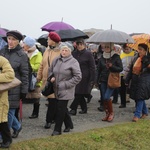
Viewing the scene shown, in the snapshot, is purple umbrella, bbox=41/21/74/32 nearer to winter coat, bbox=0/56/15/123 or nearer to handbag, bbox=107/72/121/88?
handbag, bbox=107/72/121/88

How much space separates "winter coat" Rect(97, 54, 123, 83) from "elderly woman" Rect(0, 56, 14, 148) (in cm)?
295

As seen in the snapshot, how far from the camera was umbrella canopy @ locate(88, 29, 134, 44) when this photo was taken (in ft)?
23.3

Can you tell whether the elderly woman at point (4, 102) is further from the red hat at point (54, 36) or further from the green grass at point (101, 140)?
the red hat at point (54, 36)

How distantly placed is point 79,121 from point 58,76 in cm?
172

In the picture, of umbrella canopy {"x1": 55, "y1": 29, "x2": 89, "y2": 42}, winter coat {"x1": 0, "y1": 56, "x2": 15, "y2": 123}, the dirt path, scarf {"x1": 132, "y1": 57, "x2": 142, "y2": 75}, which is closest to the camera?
winter coat {"x1": 0, "y1": 56, "x2": 15, "y2": 123}

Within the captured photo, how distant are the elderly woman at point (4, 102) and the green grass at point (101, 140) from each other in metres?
0.16

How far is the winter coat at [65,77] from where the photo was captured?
5867 mm

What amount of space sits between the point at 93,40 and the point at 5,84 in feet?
9.58

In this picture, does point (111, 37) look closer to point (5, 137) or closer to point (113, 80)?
point (113, 80)

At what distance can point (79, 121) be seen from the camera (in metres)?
7.30

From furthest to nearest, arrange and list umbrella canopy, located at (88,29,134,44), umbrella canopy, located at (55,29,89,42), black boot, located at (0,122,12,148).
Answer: umbrella canopy, located at (55,29,89,42) → umbrella canopy, located at (88,29,134,44) → black boot, located at (0,122,12,148)

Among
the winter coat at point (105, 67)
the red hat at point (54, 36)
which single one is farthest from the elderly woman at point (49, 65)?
the winter coat at point (105, 67)

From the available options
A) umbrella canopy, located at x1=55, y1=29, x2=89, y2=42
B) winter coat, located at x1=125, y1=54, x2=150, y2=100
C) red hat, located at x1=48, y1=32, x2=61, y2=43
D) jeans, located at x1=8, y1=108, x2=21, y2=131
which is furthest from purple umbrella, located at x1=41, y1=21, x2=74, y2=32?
jeans, located at x1=8, y1=108, x2=21, y2=131

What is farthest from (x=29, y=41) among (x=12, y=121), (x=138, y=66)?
(x=138, y=66)
